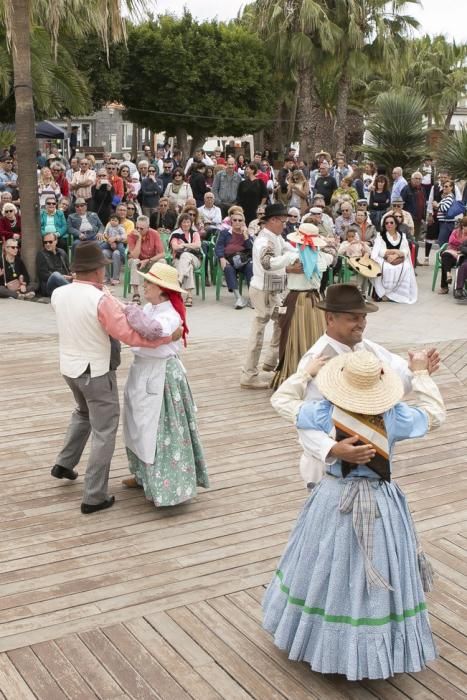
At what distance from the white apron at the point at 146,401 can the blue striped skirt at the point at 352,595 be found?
178 centimetres

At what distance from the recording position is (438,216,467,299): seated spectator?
1272cm

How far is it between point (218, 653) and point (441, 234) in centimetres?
1140

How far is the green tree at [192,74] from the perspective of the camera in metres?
30.5

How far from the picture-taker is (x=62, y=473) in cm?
579

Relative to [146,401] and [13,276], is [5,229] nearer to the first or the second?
[13,276]

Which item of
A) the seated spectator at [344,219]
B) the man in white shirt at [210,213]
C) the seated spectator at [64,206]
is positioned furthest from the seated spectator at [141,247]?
the seated spectator at [344,219]

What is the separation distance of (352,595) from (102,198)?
1135 centimetres

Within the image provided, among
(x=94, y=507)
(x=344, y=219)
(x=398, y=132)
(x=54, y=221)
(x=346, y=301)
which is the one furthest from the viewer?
(x=398, y=132)

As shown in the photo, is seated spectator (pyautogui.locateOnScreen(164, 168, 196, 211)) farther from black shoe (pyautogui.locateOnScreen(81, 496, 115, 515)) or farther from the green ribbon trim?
the green ribbon trim

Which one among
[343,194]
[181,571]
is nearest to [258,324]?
[181,571]

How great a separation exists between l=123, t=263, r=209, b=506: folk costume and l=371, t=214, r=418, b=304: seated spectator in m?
7.15

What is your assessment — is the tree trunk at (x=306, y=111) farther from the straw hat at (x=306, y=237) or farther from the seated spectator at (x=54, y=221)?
the straw hat at (x=306, y=237)

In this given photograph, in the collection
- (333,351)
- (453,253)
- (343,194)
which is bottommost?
(453,253)

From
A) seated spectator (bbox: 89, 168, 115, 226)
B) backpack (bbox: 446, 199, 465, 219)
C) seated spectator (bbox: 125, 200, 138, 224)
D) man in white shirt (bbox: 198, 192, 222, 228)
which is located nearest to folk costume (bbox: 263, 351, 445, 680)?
man in white shirt (bbox: 198, 192, 222, 228)
